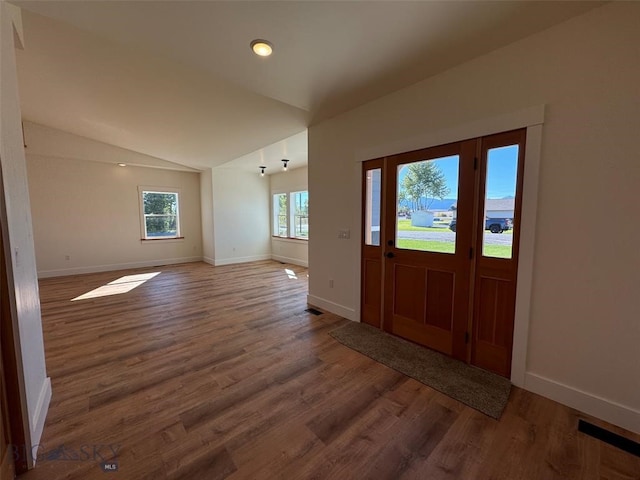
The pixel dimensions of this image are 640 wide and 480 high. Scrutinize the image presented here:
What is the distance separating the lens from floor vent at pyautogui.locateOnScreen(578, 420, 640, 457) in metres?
1.49

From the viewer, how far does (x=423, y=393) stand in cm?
200

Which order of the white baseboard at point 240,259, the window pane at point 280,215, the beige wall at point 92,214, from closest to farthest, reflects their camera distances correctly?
the beige wall at point 92,214, the white baseboard at point 240,259, the window pane at point 280,215

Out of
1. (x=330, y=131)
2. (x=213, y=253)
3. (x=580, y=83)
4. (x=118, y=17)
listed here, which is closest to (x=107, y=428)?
(x=118, y=17)

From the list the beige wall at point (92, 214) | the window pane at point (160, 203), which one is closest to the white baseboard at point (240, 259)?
the beige wall at point (92, 214)

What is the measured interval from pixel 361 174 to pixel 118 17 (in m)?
2.40

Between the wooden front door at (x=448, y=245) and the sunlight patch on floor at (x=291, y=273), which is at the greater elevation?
the wooden front door at (x=448, y=245)

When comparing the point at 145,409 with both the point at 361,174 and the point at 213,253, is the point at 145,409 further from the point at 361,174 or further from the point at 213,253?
the point at 213,253

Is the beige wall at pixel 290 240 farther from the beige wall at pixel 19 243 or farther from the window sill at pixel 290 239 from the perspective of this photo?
the beige wall at pixel 19 243

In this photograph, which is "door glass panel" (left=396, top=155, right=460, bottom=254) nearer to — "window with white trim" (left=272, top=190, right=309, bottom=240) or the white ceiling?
the white ceiling

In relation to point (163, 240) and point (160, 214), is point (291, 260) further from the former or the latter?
point (160, 214)

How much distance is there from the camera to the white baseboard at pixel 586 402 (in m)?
1.62

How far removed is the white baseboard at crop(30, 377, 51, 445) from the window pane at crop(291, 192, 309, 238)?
551 centimetres

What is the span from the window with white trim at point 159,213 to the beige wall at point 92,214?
0.12 metres

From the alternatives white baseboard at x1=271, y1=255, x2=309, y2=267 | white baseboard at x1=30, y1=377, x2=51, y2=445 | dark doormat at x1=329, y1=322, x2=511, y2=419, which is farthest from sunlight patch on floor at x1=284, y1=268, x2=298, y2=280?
white baseboard at x1=30, y1=377, x2=51, y2=445
